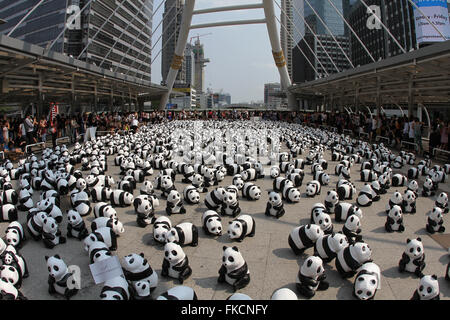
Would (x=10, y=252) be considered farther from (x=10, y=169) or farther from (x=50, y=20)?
(x=50, y=20)

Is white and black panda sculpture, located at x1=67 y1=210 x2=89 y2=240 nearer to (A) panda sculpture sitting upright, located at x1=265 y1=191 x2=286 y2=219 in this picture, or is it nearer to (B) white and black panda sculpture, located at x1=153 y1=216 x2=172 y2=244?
(B) white and black panda sculpture, located at x1=153 y1=216 x2=172 y2=244

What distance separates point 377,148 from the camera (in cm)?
1511

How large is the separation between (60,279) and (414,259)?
542 cm

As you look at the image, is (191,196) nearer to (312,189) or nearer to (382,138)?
(312,189)

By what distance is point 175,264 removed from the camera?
17.1 ft

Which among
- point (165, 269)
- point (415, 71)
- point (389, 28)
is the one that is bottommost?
point (165, 269)

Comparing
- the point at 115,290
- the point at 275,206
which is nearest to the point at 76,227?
the point at 115,290

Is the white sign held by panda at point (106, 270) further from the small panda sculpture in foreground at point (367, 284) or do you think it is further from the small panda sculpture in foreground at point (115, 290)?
the small panda sculpture in foreground at point (367, 284)

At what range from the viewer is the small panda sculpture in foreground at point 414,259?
208 inches

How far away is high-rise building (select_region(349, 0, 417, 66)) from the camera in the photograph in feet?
221

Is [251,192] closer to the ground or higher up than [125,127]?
closer to the ground

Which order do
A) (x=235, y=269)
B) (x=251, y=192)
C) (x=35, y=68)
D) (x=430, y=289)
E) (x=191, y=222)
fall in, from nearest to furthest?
(x=430, y=289) → (x=235, y=269) → (x=191, y=222) → (x=251, y=192) → (x=35, y=68)

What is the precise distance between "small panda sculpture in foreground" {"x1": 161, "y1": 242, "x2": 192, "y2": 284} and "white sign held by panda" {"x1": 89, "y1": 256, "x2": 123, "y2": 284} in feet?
2.48

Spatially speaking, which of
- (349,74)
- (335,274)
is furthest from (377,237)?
(349,74)
